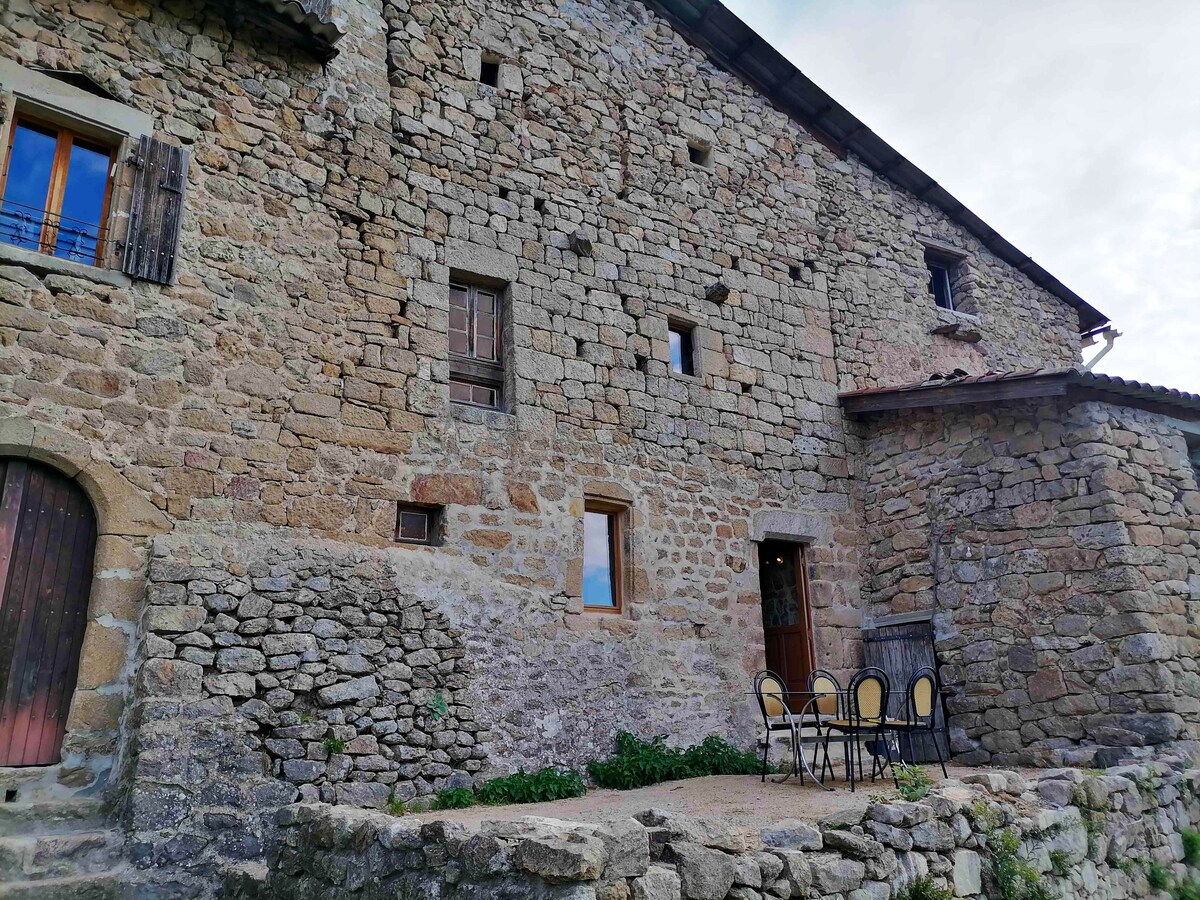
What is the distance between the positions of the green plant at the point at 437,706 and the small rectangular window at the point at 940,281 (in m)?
8.69

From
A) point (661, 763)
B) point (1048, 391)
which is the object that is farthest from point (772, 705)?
point (1048, 391)

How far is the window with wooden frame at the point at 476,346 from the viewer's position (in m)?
7.74

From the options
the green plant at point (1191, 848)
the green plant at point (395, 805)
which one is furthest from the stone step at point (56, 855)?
the green plant at point (1191, 848)

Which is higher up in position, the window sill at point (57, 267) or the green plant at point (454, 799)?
the window sill at point (57, 267)

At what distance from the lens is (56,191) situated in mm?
6199

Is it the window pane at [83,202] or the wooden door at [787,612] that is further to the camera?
the wooden door at [787,612]

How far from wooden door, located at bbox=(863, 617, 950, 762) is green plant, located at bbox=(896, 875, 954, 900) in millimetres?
3935

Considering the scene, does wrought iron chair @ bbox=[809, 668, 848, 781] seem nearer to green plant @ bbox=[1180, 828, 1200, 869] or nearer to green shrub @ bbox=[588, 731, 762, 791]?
green shrub @ bbox=[588, 731, 762, 791]

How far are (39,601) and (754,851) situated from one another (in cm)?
465

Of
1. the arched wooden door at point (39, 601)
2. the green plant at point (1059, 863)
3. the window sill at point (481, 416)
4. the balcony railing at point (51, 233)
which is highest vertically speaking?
the balcony railing at point (51, 233)

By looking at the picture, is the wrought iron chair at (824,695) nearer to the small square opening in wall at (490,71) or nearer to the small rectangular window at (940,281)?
the small square opening in wall at (490,71)

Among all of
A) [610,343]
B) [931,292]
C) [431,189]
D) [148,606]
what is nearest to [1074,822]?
[610,343]

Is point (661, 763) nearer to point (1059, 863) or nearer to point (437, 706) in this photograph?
point (437, 706)

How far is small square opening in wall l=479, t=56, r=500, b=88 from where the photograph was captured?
8.62m
